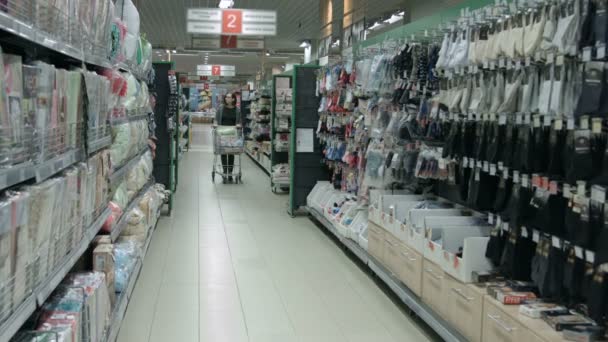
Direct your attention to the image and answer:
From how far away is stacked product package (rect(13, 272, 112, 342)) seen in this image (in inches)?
91.6

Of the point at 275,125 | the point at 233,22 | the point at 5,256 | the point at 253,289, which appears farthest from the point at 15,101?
the point at 233,22

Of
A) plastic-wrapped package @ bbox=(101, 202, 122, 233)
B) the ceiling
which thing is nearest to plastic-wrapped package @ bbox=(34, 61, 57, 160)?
plastic-wrapped package @ bbox=(101, 202, 122, 233)

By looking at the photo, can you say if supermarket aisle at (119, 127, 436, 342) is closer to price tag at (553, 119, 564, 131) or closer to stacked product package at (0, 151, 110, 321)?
stacked product package at (0, 151, 110, 321)

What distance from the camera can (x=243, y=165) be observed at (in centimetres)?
1650

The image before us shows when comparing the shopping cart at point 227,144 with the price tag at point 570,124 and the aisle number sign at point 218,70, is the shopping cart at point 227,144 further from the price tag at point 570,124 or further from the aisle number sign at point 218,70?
the aisle number sign at point 218,70

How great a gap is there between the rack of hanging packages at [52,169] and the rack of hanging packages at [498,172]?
2.08m

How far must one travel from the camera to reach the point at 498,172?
3.84 m

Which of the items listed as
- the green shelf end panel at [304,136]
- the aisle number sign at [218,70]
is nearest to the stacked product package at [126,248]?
the green shelf end panel at [304,136]

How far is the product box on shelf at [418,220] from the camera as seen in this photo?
14.9 ft

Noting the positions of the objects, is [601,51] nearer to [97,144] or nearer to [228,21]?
[97,144]

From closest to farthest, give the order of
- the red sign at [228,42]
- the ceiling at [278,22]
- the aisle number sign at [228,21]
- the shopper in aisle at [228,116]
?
the aisle number sign at [228,21]
the shopper in aisle at [228,116]
the ceiling at [278,22]
the red sign at [228,42]

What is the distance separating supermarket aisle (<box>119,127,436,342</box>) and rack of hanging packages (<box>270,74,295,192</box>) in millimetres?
2464

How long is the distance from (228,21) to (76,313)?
10388 mm

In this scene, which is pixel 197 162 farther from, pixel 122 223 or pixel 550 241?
pixel 550 241
